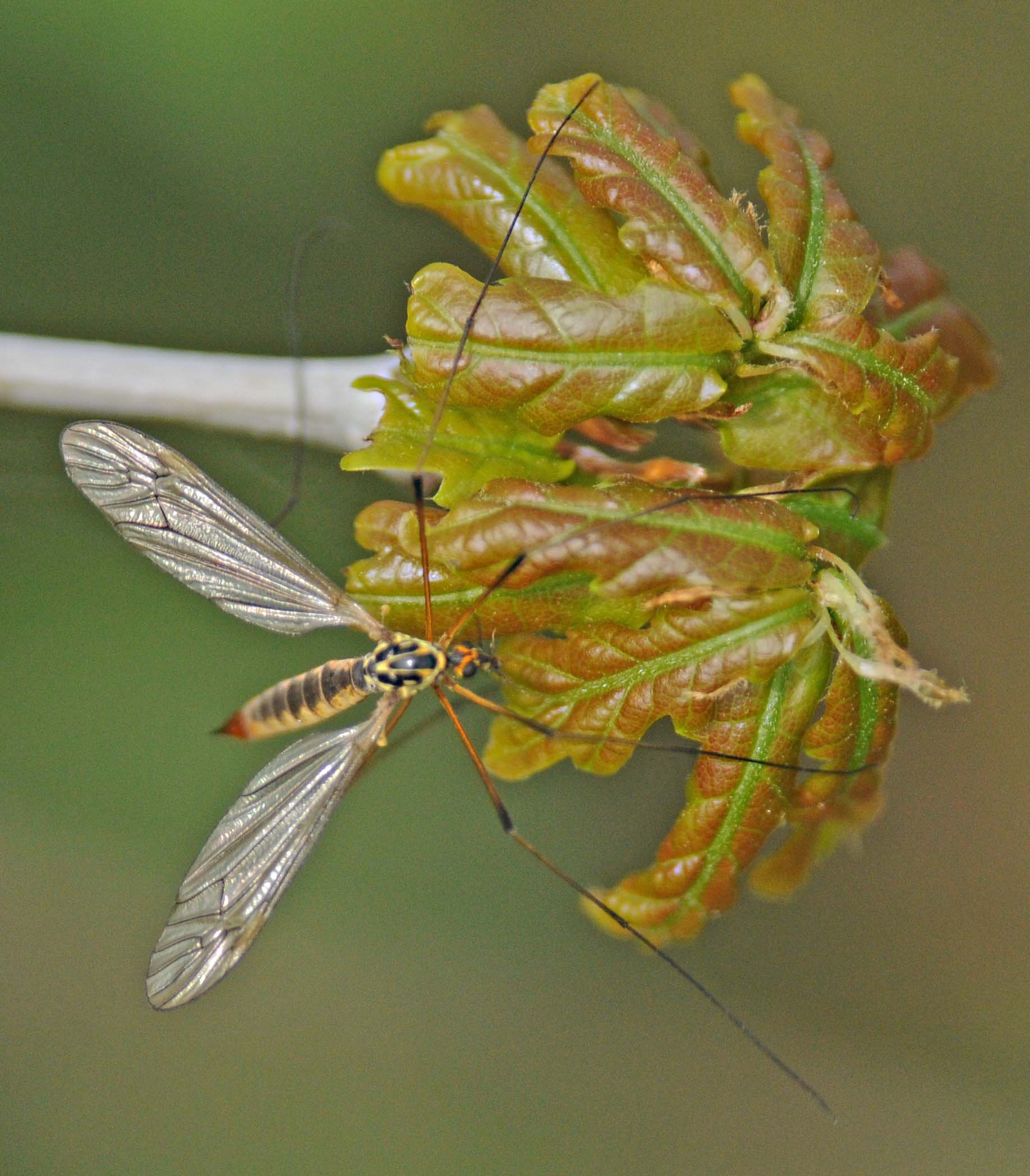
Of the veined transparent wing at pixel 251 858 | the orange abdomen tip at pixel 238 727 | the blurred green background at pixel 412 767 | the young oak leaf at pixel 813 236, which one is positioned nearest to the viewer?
the young oak leaf at pixel 813 236

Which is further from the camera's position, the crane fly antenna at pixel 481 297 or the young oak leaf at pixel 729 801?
the young oak leaf at pixel 729 801

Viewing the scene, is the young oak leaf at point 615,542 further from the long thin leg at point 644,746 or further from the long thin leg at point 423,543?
the long thin leg at point 644,746

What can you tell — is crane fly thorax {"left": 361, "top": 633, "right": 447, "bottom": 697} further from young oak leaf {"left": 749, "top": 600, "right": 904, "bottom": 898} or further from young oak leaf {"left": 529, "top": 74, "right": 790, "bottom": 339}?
young oak leaf {"left": 529, "top": 74, "right": 790, "bottom": 339}

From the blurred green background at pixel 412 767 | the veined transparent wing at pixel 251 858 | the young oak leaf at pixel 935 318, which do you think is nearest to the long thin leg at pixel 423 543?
the veined transparent wing at pixel 251 858

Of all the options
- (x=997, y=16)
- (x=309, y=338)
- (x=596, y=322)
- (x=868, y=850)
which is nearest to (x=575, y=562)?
(x=596, y=322)

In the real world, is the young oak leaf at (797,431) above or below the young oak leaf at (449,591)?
above

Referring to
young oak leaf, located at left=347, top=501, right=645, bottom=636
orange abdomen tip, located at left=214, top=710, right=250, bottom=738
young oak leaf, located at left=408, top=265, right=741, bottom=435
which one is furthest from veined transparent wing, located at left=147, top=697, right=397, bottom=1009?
young oak leaf, located at left=408, top=265, right=741, bottom=435

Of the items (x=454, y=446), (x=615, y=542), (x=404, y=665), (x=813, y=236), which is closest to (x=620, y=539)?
(x=615, y=542)

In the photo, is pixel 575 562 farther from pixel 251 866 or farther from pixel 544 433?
pixel 251 866
